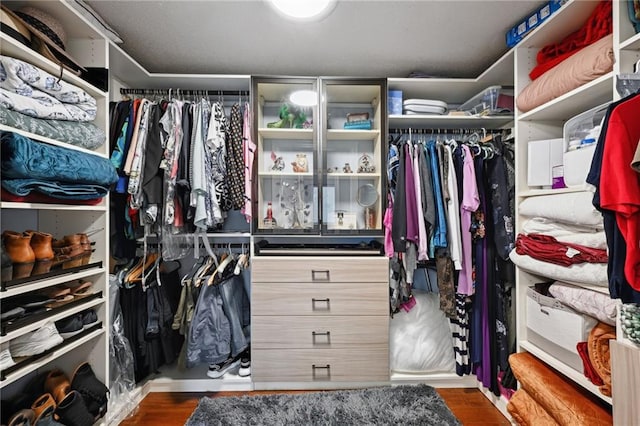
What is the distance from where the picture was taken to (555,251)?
1.23 metres

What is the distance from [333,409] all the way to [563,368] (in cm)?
119

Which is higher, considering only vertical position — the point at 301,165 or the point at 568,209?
the point at 301,165

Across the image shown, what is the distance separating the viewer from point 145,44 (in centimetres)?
172

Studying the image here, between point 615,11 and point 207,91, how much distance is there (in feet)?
7.16

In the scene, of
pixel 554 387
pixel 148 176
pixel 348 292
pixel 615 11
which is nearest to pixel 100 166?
pixel 148 176

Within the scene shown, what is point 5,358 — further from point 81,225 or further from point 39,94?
point 39,94

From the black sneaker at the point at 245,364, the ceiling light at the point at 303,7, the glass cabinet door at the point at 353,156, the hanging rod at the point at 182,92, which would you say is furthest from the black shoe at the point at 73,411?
the ceiling light at the point at 303,7

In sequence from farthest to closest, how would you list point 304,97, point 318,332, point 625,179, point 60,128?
point 304,97 → point 318,332 → point 60,128 → point 625,179

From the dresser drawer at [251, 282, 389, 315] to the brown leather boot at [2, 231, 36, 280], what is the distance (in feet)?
3.43

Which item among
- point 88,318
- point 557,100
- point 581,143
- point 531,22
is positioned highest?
point 531,22

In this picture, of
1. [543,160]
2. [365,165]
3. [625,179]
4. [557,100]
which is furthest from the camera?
[365,165]

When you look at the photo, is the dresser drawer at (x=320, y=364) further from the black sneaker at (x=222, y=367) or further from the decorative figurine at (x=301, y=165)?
the decorative figurine at (x=301, y=165)

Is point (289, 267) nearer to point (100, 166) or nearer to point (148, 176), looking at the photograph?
point (148, 176)

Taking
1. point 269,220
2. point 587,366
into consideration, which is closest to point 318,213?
point 269,220
